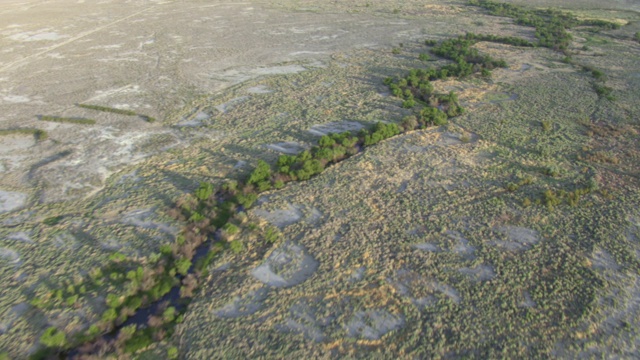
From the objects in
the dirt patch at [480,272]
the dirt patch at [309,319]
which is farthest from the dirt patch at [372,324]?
the dirt patch at [480,272]

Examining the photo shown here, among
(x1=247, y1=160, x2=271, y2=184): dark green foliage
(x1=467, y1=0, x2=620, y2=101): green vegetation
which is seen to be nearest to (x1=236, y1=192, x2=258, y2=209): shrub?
(x1=247, y1=160, x2=271, y2=184): dark green foliage

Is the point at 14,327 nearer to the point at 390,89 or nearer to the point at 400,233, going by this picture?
the point at 400,233

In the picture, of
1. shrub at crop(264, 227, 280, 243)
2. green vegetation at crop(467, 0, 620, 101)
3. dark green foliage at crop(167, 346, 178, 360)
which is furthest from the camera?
green vegetation at crop(467, 0, 620, 101)

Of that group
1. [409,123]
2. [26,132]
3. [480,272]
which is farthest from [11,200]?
[409,123]

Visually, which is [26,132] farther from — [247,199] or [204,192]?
[247,199]

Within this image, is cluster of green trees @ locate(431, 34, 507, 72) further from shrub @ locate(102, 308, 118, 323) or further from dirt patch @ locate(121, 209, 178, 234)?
shrub @ locate(102, 308, 118, 323)

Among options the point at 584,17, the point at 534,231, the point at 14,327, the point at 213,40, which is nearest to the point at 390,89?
the point at 534,231

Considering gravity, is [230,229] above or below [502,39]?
below
